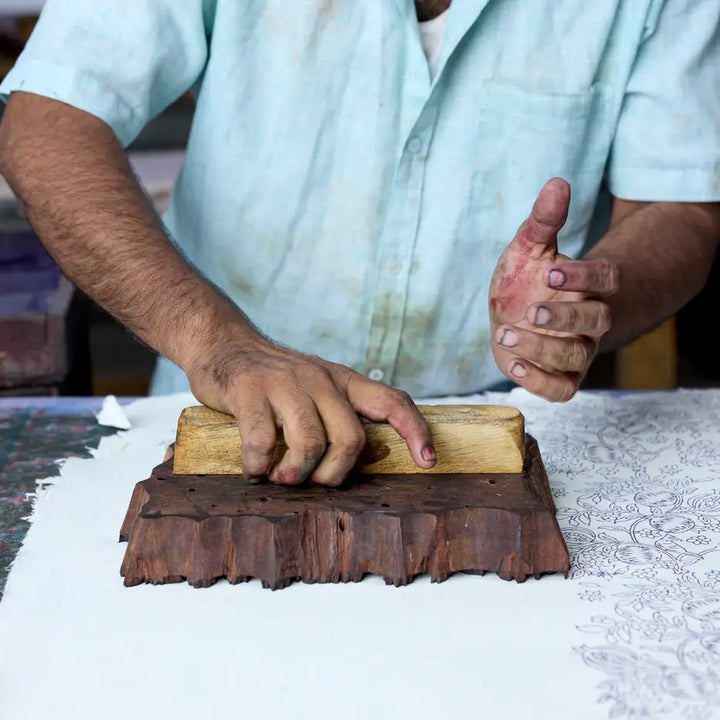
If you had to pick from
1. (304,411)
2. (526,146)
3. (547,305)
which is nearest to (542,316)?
(547,305)

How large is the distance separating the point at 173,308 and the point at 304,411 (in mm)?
271

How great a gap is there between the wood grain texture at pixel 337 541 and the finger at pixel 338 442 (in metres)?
0.03

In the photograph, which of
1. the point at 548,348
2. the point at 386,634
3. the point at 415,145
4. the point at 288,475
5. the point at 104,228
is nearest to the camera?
the point at 386,634

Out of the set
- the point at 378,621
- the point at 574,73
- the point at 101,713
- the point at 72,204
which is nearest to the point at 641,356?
the point at 574,73

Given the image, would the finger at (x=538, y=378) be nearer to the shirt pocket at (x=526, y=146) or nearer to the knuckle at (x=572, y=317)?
the knuckle at (x=572, y=317)

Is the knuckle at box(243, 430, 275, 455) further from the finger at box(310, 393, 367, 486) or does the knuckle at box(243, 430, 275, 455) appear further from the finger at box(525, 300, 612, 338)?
the finger at box(525, 300, 612, 338)

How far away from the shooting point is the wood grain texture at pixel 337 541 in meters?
0.84

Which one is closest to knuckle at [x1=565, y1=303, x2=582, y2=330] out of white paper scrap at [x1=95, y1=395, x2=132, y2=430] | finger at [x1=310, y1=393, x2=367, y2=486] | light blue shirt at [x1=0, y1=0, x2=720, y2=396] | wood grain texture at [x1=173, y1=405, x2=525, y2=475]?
wood grain texture at [x1=173, y1=405, x2=525, y2=475]

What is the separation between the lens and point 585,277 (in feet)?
3.15

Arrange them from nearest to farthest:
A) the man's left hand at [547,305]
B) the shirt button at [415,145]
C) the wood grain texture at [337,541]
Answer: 1. the wood grain texture at [337,541]
2. the man's left hand at [547,305]
3. the shirt button at [415,145]

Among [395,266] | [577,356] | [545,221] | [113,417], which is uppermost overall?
[545,221]

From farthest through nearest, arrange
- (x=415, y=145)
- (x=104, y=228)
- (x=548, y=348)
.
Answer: (x=415, y=145) < (x=104, y=228) < (x=548, y=348)

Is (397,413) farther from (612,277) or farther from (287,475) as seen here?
(612,277)

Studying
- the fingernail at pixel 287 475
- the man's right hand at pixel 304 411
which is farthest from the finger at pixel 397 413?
Result: the fingernail at pixel 287 475
